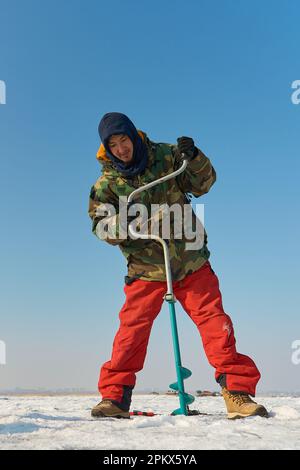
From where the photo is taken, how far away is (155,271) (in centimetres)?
364

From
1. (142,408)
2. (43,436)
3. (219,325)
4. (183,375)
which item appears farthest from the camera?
(142,408)

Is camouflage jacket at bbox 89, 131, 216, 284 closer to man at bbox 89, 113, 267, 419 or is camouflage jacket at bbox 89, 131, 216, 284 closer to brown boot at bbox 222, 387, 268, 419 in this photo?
man at bbox 89, 113, 267, 419

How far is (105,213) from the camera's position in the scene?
3.74 meters

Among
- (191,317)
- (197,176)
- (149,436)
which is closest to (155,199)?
(197,176)

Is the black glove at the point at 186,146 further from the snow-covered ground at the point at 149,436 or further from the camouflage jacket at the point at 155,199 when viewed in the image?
the snow-covered ground at the point at 149,436

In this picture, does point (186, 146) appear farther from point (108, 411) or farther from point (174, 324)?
point (108, 411)

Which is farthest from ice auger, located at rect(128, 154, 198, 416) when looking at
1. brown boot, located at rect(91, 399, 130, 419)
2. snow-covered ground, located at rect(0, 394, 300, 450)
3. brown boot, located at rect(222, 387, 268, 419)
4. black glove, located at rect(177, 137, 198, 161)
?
snow-covered ground, located at rect(0, 394, 300, 450)

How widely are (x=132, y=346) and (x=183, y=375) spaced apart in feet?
1.74

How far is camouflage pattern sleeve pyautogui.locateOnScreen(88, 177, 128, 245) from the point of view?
Answer: 11.8ft

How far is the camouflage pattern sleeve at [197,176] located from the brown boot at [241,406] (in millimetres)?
1513

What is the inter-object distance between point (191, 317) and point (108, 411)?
36.1 inches

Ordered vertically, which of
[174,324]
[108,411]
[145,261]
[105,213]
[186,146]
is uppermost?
[186,146]
